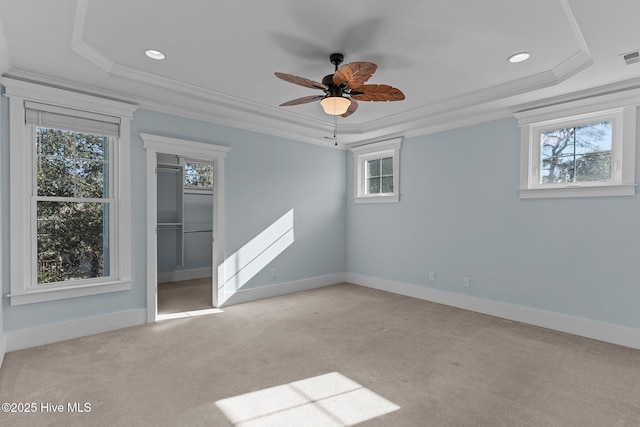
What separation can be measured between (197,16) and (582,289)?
4.35 meters

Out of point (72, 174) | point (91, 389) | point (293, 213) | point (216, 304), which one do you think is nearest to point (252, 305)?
point (216, 304)

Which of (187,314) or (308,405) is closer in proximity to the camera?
(308,405)

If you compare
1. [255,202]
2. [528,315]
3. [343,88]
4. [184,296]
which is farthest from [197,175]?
→ [528,315]

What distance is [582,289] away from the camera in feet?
11.4

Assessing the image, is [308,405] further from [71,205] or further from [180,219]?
[180,219]

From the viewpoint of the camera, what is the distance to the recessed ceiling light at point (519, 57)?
2.81 metres

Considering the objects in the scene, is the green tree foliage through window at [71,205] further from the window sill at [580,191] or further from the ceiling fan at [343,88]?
the window sill at [580,191]

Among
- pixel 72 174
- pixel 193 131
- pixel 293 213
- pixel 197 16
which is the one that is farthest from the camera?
pixel 293 213

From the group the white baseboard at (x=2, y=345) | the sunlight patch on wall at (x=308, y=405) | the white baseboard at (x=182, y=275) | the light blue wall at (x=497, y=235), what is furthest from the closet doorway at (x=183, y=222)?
the sunlight patch on wall at (x=308, y=405)

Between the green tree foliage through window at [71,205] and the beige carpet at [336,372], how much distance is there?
0.78 metres

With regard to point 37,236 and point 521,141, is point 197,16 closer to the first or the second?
point 37,236

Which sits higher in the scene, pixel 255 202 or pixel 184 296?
pixel 255 202

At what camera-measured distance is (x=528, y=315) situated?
3.84m

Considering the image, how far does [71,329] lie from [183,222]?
120 inches
